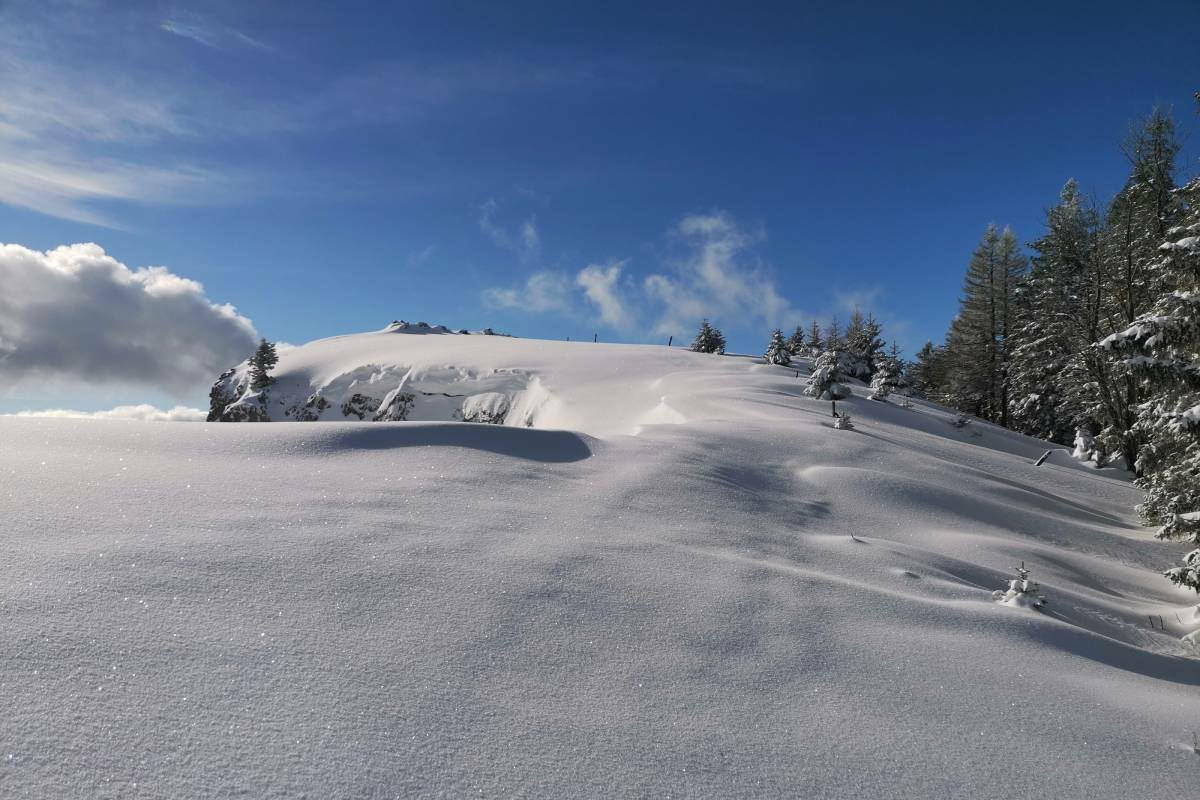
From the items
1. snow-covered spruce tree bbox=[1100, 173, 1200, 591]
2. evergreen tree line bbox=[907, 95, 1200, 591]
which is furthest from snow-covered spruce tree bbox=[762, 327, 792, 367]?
snow-covered spruce tree bbox=[1100, 173, 1200, 591]

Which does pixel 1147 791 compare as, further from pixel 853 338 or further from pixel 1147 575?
pixel 853 338

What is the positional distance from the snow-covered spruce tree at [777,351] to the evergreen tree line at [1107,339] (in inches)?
401

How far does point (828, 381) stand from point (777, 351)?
12825 millimetres

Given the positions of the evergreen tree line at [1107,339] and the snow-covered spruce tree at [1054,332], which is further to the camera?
the snow-covered spruce tree at [1054,332]

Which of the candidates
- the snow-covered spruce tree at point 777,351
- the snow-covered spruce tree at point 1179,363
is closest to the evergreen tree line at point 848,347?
the snow-covered spruce tree at point 777,351

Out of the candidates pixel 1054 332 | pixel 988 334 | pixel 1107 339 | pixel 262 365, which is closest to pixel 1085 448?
pixel 1054 332

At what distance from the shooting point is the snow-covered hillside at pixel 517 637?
321cm

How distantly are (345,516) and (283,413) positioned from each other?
1353 inches

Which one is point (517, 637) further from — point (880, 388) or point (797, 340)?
point (797, 340)

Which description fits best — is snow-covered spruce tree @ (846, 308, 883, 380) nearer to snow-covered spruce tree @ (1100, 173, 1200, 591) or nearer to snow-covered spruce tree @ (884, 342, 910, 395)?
snow-covered spruce tree @ (884, 342, 910, 395)

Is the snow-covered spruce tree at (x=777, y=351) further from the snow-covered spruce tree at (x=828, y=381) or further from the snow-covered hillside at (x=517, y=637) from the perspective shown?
the snow-covered hillside at (x=517, y=637)

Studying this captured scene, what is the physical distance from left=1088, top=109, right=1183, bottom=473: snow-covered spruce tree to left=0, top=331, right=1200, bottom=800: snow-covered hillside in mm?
A: 13638

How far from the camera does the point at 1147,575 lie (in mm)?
9977

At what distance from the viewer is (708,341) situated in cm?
4112
